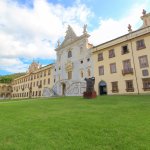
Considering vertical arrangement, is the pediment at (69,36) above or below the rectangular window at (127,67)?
above

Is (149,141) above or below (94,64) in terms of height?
below

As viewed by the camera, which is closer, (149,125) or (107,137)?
(107,137)

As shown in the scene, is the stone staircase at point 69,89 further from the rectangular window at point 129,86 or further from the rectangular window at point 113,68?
the rectangular window at point 129,86

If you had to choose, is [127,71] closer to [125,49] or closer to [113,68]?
[113,68]

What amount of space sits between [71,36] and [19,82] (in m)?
37.4

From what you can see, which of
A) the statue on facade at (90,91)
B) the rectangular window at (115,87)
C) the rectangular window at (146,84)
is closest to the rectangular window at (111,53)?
the rectangular window at (115,87)

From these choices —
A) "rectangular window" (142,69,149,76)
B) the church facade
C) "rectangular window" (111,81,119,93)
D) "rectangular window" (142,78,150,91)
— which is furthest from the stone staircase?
"rectangular window" (142,69,149,76)

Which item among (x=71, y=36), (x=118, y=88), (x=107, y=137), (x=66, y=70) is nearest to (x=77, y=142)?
(x=107, y=137)

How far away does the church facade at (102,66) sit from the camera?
26219 millimetres

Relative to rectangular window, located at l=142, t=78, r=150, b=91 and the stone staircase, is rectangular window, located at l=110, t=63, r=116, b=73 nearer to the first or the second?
rectangular window, located at l=142, t=78, r=150, b=91

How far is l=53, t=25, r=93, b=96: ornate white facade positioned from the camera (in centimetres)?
3543

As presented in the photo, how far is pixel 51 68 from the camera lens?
46.8 meters

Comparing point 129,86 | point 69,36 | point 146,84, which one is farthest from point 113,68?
point 69,36

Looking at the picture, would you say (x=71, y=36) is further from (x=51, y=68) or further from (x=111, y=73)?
(x=111, y=73)
